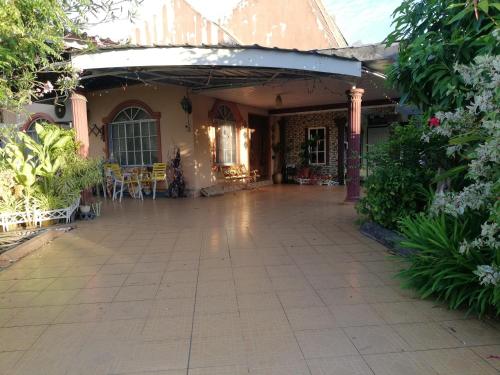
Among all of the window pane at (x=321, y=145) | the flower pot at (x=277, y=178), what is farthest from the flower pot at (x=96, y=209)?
the window pane at (x=321, y=145)

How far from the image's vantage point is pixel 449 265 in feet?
9.91

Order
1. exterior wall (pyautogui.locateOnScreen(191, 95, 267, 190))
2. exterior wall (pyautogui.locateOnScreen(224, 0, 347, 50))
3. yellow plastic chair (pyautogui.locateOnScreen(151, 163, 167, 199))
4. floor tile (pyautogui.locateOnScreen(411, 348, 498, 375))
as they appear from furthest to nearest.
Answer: exterior wall (pyautogui.locateOnScreen(224, 0, 347, 50)) → exterior wall (pyautogui.locateOnScreen(191, 95, 267, 190)) → yellow plastic chair (pyautogui.locateOnScreen(151, 163, 167, 199)) → floor tile (pyautogui.locateOnScreen(411, 348, 498, 375))

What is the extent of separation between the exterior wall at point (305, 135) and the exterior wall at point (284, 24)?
3.01 metres

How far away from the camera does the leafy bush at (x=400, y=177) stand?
4969mm

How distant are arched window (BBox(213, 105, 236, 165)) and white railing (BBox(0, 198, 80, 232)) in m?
5.21

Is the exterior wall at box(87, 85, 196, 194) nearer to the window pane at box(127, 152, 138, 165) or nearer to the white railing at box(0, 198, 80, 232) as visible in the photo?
the window pane at box(127, 152, 138, 165)

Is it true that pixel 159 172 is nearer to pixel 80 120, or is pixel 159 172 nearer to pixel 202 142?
pixel 202 142

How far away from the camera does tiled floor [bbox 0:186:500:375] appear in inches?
91.1

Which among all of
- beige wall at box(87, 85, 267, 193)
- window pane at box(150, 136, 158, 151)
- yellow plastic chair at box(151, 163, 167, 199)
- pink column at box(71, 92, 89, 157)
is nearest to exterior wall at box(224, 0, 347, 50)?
beige wall at box(87, 85, 267, 193)

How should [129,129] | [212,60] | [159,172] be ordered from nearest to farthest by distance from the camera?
[212,60]
[159,172]
[129,129]

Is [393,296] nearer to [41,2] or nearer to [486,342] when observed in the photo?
[486,342]

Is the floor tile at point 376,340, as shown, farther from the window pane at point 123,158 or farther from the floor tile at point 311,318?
the window pane at point 123,158

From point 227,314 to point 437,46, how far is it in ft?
9.02

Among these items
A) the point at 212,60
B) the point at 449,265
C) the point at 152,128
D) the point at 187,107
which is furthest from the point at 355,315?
the point at 152,128
